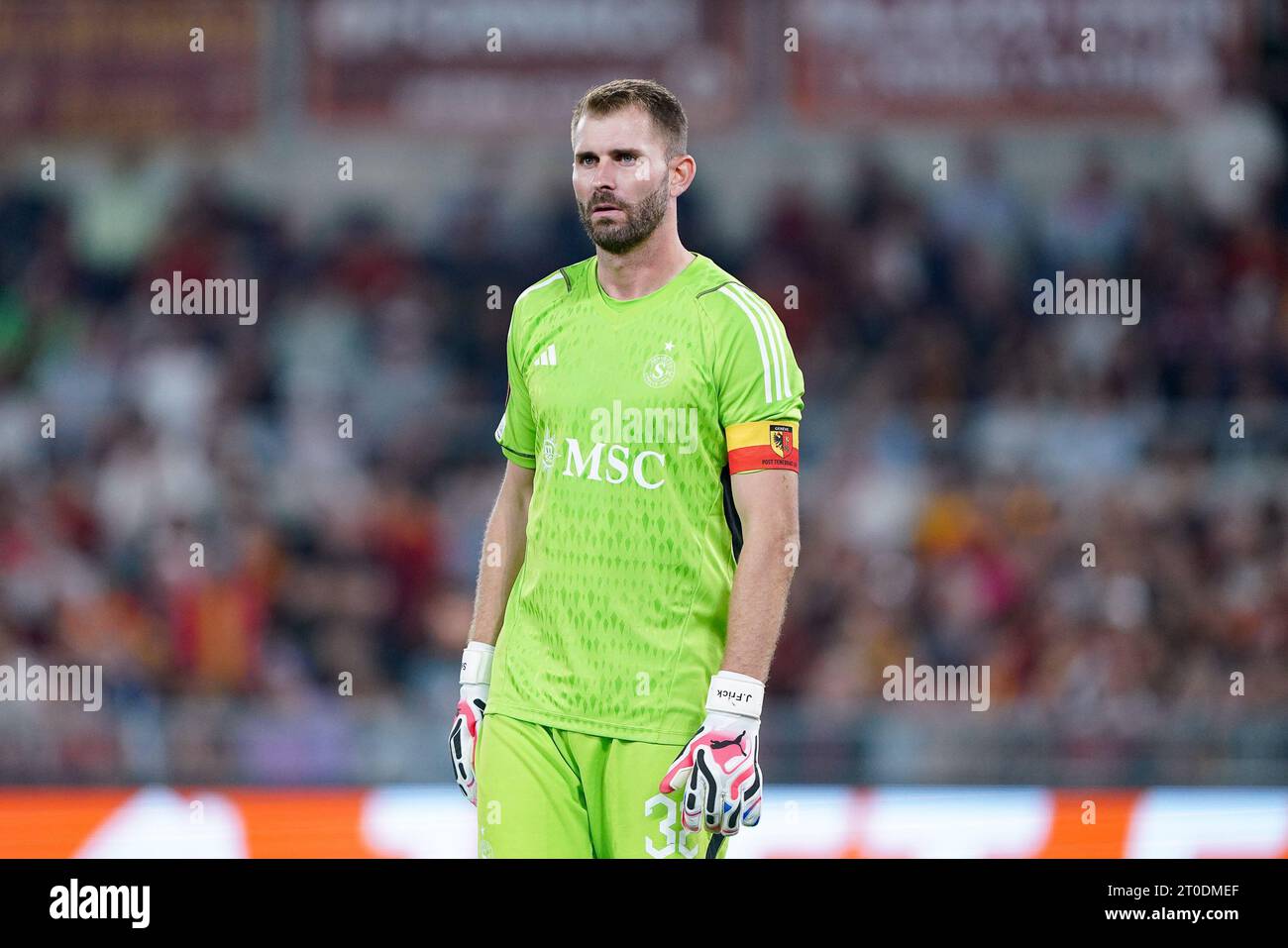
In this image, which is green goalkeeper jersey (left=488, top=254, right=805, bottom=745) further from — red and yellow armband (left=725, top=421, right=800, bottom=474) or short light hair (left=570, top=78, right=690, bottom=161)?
short light hair (left=570, top=78, right=690, bottom=161)

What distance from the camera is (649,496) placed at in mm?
4164

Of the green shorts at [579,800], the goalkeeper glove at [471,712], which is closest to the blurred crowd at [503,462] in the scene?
the goalkeeper glove at [471,712]

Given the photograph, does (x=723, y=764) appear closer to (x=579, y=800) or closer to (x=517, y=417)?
(x=579, y=800)

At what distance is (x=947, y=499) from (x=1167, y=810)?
8.87 feet

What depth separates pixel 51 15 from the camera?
11.9m

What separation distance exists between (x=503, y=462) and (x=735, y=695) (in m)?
6.40

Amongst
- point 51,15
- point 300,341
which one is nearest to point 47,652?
point 300,341

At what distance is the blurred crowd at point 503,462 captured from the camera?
996cm

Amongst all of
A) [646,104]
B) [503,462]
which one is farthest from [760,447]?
[503,462]

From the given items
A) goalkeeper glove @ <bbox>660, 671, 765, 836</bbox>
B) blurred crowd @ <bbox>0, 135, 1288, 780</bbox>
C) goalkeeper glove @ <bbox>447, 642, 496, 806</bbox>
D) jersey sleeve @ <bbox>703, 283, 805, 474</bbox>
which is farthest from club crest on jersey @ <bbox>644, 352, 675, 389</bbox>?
blurred crowd @ <bbox>0, 135, 1288, 780</bbox>

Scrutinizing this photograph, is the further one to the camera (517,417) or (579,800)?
(517,417)

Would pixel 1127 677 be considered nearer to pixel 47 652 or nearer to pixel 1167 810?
pixel 1167 810

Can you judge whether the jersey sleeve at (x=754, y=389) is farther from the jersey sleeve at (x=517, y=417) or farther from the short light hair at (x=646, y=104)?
the jersey sleeve at (x=517, y=417)

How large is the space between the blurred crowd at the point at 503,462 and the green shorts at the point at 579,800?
4.69 meters
